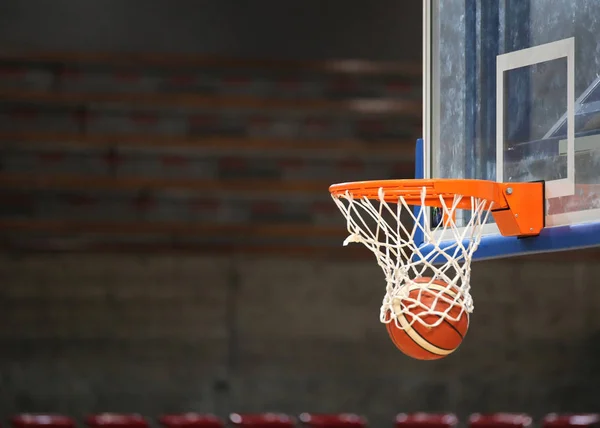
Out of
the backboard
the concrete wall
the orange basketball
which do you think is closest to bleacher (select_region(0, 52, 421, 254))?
the concrete wall

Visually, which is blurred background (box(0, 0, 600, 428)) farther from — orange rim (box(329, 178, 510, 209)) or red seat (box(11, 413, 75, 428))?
orange rim (box(329, 178, 510, 209))

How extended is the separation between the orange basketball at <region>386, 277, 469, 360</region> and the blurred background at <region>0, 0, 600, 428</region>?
18.4 feet

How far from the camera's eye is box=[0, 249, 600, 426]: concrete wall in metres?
8.64

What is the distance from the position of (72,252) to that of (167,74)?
5.57 feet

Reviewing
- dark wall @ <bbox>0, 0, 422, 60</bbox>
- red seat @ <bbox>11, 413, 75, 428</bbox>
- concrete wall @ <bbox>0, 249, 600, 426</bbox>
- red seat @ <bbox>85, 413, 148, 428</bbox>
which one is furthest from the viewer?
concrete wall @ <bbox>0, 249, 600, 426</bbox>

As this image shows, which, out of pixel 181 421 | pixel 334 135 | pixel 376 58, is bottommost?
pixel 181 421

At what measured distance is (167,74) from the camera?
8.45 meters

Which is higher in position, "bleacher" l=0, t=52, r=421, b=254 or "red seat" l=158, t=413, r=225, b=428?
"bleacher" l=0, t=52, r=421, b=254

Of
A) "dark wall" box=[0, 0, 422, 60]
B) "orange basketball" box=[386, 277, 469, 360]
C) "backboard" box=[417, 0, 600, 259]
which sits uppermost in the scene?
"dark wall" box=[0, 0, 422, 60]

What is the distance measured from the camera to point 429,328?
8.87 ft

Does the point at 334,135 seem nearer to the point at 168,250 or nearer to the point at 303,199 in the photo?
the point at 303,199

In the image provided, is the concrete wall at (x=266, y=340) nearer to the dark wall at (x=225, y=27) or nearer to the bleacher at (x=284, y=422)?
the bleacher at (x=284, y=422)

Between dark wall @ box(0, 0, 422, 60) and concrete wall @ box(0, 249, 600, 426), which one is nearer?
A: dark wall @ box(0, 0, 422, 60)

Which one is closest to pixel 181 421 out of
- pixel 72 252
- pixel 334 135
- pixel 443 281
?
pixel 72 252
